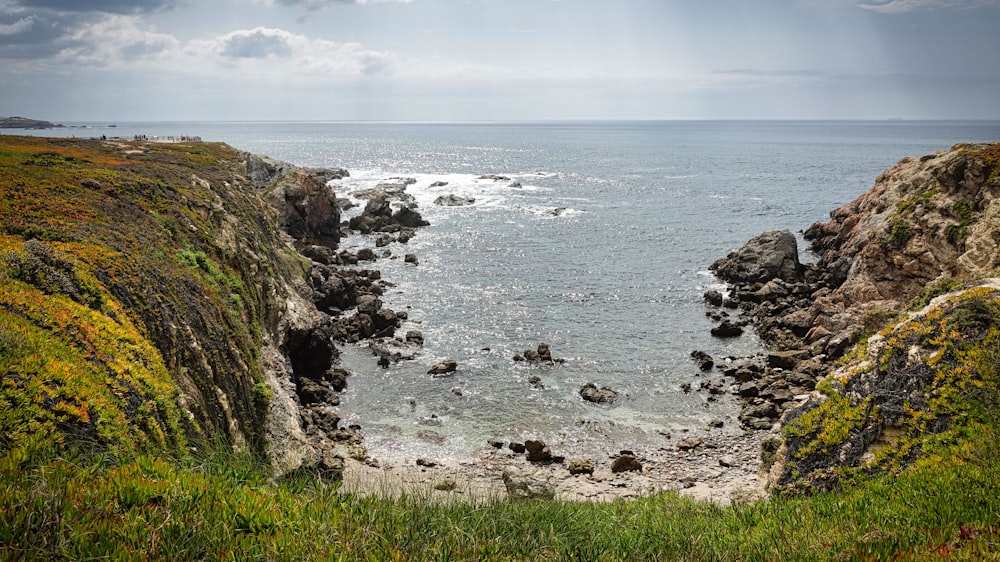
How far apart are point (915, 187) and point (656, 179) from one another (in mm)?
84562

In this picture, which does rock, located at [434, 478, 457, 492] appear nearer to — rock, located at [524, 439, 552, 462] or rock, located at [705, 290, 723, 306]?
rock, located at [524, 439, 552, 462]

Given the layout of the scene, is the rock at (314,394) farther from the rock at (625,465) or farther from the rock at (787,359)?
the rock at (787,359)

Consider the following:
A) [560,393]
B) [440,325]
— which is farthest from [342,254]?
[560,393]

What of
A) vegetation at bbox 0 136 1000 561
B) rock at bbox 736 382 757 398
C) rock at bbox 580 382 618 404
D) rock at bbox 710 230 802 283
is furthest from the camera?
rock at bbox 710 230 802 283

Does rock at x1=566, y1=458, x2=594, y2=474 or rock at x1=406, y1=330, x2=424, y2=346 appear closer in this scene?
rock at x1=566, y1=458, x2=594, y2=474

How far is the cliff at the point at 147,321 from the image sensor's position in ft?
29.1

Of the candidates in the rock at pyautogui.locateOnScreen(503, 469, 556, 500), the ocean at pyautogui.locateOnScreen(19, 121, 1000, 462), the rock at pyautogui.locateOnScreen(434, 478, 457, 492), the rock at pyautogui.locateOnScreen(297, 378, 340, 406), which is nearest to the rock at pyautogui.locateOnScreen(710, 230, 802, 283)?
the ocean at pyautogui.locateOnScreen(19, 121, 1000, 462)

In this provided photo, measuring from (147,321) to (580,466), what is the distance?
18.3 m

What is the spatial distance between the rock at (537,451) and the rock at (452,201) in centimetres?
6902

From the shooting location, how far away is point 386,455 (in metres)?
26.4

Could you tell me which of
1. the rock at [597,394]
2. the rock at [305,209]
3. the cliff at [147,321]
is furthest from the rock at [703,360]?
the rock at [305,209]

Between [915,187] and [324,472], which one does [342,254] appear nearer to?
[324,472]

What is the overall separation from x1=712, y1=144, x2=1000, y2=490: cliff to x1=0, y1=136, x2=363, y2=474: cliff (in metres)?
15.1

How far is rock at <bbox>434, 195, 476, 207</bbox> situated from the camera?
92500mm
